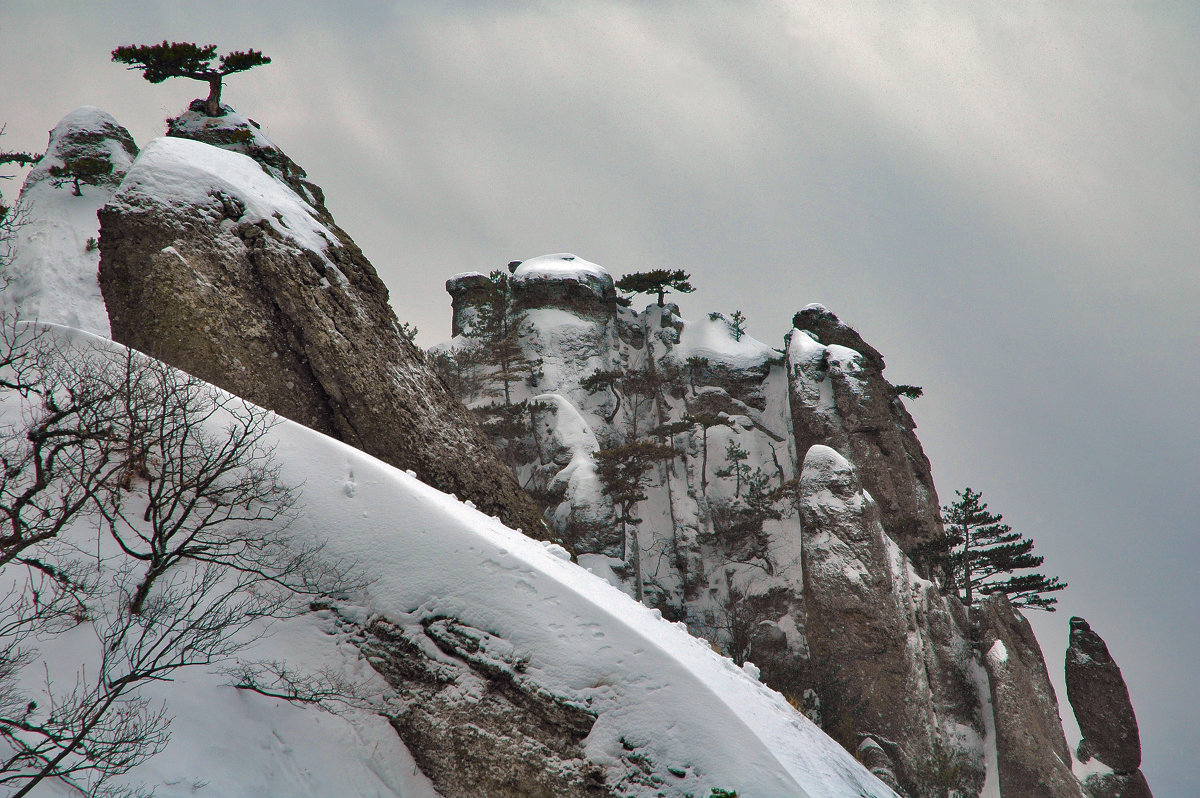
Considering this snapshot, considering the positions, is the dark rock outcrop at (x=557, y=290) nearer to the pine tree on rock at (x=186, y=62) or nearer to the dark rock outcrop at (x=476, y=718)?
the pine tree on rock at (x=186, y=62)

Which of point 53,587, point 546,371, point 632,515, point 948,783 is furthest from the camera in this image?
point 546,371

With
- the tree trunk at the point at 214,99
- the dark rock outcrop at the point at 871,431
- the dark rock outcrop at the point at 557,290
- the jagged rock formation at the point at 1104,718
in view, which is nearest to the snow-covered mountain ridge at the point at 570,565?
the dark rock outcrop at the point at 871,431

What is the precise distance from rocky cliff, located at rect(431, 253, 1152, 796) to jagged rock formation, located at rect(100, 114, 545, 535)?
14981mm

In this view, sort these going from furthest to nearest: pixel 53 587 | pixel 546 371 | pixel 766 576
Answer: pixel 546 371
pixel 766 576
pixel 53 587

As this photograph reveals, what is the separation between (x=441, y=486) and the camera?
46.3ft

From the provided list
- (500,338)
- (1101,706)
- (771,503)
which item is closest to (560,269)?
(500,338)

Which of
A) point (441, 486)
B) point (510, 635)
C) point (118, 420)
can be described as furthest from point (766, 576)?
point (118, 420)

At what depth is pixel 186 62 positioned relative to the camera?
Result: 2109cm

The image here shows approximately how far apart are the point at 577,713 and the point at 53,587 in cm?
590

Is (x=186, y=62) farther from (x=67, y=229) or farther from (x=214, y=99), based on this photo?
(x=67, y=229)

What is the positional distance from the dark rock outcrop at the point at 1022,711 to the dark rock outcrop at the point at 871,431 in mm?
4509

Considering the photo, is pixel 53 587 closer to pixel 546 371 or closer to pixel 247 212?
pixel 247 212

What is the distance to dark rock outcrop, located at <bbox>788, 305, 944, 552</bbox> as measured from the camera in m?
31.3

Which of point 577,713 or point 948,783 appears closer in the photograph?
point 577,713
